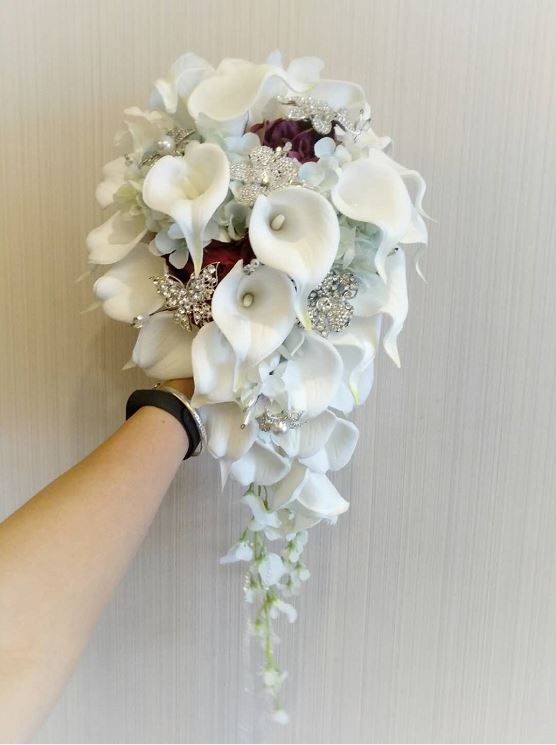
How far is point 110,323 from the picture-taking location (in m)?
0.71

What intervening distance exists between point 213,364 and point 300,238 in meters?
0.13

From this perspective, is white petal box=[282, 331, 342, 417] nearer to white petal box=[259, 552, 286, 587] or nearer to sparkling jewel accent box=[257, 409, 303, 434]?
sparkling jewel accent box=[257, 409, 303, 434]

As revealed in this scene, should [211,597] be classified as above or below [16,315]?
below

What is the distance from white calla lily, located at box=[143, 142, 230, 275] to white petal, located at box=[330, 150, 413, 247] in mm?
98

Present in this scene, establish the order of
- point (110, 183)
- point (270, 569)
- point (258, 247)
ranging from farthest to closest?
point (270, 569) < point (110, 183) < point (258, 247)

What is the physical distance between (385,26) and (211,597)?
753 millimetres

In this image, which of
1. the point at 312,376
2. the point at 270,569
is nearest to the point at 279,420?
the point at 312,376

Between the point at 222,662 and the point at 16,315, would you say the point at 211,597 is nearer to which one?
the point at 222,662

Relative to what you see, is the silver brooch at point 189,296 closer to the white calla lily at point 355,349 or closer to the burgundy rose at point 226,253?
the burgundy rose at point 226,253

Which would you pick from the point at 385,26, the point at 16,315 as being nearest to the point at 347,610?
the point at 16,315

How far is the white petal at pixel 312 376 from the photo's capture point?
481 mm

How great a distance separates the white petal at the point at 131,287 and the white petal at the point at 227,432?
11cm

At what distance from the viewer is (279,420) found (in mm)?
489

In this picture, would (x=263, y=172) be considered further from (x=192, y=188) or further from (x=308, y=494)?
(x=308, y=494)
